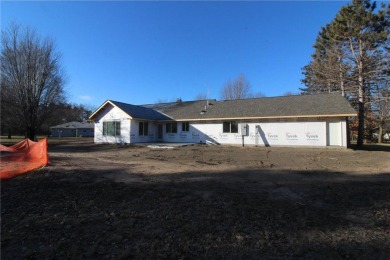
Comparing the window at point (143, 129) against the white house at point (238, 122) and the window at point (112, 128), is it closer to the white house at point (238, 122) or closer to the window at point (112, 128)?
the white house at point (238, 122)

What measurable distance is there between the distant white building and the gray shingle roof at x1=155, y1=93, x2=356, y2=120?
3671cm

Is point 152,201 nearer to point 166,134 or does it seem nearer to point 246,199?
point 246,199

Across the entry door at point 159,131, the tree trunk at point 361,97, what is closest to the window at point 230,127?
the entry door at point 159,131

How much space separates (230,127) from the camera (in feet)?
80.6

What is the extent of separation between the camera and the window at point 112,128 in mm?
25828

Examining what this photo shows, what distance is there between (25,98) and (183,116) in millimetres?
15933

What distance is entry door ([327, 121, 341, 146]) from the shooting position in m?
20.3

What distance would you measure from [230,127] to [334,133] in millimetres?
8617

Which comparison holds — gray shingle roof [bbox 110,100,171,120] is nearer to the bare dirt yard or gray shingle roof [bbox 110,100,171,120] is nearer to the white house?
the white house

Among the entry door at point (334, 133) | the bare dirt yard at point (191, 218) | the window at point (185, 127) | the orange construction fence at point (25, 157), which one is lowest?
the bare dirt yard at point (191, 218)

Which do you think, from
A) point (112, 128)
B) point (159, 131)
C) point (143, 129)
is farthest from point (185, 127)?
point (112, 128)

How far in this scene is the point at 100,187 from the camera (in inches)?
282

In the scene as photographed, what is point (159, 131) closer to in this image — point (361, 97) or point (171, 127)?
point (171, 127)

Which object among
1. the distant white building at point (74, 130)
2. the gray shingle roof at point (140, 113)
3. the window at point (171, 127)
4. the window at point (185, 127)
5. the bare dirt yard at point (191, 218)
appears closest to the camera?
the bare dirt yard at point (191, 218)
